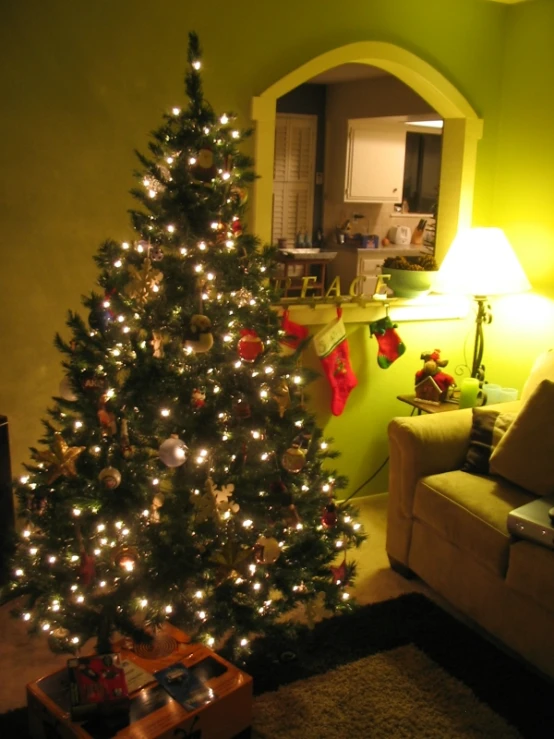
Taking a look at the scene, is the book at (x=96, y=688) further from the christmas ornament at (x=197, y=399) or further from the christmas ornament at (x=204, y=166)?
the christmas ornament at (x=204, y=166)

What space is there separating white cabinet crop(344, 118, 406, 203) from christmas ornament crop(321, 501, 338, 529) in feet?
15.7

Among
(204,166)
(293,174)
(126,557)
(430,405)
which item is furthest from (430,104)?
(293,174)

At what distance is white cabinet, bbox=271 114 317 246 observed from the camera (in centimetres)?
703

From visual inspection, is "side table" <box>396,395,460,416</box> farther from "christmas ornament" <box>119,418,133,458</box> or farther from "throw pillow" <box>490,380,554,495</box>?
"christmas ornament" <box>119,418,133,458</box>

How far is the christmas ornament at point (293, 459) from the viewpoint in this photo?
226 cm

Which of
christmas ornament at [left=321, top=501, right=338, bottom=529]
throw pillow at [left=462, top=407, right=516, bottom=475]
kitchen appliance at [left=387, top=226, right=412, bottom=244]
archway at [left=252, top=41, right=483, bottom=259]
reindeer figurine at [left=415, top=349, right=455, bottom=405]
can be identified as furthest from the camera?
kitchen appliance at [left=387, top=226, right=412, bottom=244]

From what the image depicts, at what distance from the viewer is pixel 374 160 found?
22.5 feet

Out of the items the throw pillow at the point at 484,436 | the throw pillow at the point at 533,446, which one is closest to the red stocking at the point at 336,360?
the throw pillow at the point at 484,436

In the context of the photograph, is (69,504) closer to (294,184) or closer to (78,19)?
(78,19)

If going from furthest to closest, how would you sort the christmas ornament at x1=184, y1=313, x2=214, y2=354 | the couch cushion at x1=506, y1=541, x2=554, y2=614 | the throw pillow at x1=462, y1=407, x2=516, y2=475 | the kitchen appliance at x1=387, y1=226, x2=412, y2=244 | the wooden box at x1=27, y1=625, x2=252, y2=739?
the kitchen appliance at x1=387, y1=226, x2=412, y2=244
the throw pillow at x1=462, y1=407, x2=516, y2=475
the couch cushion at x1=506, y1=541, x2=554, y2=614
the christmas ornament at x1=184, y1=313, x2=214, y2=354
the wooden box at x1=27, y1=625, x2=252, y2=739

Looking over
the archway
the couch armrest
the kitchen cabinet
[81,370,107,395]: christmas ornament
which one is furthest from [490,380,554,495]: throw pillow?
the kitchen cabinet

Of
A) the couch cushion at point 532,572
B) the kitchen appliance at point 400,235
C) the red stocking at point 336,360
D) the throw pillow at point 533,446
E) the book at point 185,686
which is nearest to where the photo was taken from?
the book at point 185,686

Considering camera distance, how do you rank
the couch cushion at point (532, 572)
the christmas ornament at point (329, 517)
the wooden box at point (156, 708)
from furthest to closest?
the christmas ornament at point (329, 517) → the couch cushion at point (532, 572) → the wooden box at point (156, 708)

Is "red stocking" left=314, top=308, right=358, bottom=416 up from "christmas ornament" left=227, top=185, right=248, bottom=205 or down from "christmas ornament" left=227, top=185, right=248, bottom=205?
down
